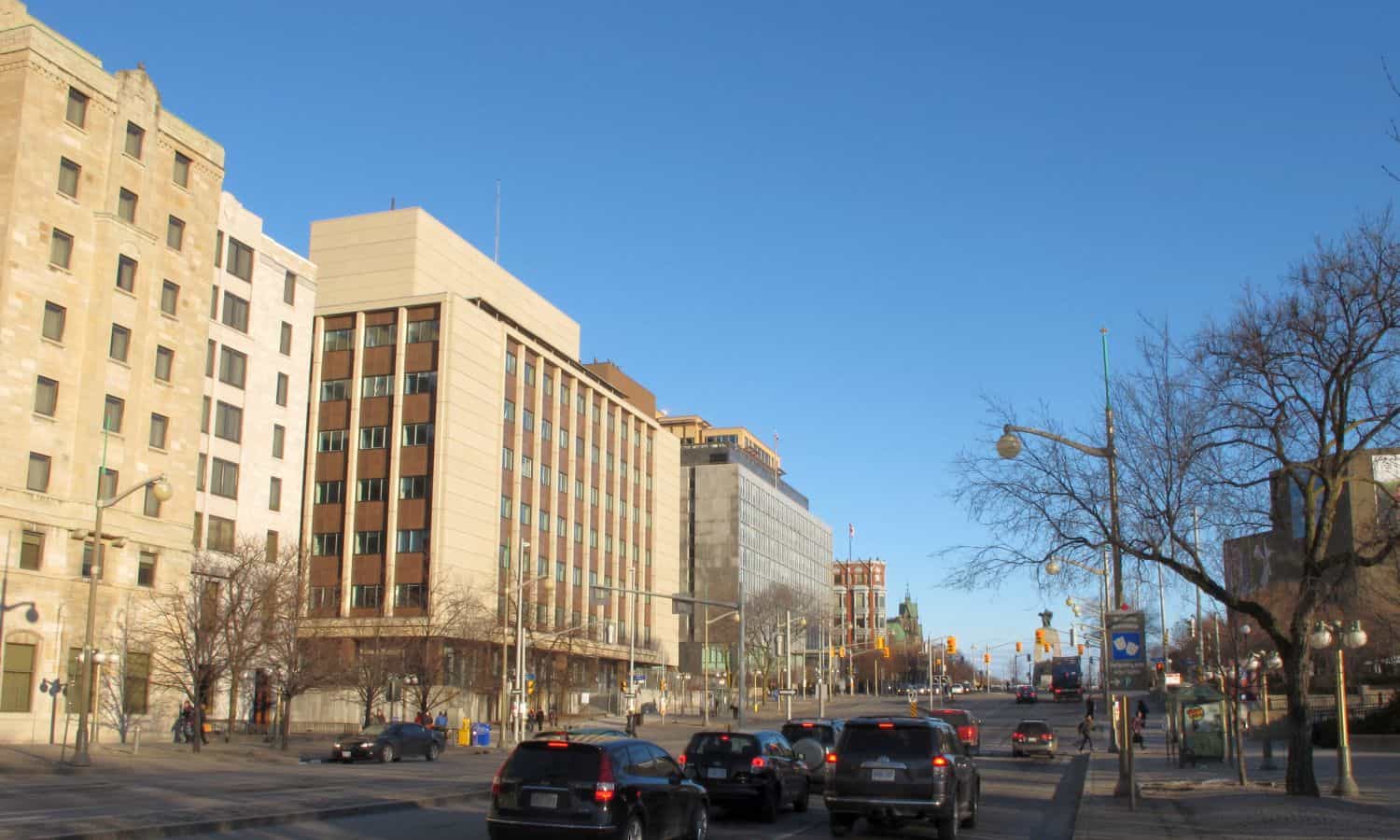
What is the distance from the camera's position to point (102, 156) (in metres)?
49.7

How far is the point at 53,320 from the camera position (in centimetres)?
4756

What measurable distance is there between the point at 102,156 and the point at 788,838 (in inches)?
1719

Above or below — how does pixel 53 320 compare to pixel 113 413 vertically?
above

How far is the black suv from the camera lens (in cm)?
1884

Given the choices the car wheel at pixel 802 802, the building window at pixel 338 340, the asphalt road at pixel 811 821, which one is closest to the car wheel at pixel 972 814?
the asphalt road at pixel 811 821

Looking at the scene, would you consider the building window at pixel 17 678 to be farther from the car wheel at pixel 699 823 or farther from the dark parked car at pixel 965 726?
the car wheel at pixel 699 823

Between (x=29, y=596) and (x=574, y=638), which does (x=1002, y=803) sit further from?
(x=574, y=638)

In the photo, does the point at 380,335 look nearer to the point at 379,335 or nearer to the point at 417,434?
the point at 379,335

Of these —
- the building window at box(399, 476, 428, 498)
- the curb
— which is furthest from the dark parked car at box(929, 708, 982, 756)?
the building window at box(399, 476, 428, 498)

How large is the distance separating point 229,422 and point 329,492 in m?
15.9

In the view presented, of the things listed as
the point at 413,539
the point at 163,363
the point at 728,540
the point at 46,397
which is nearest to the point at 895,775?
the point at 46,397

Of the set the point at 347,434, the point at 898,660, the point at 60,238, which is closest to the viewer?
the point at 60,238

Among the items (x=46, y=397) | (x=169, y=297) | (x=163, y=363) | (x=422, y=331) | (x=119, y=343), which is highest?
(x=422, y=331)

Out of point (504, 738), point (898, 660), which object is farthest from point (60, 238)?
point (898, 660)
